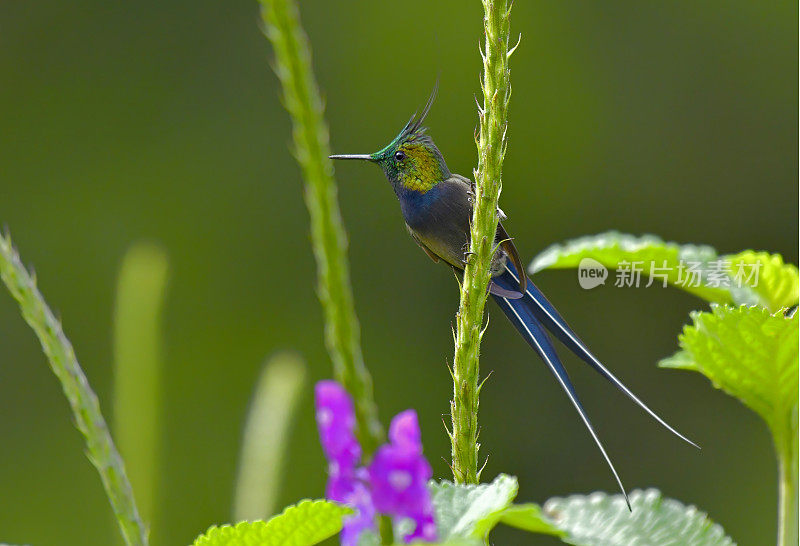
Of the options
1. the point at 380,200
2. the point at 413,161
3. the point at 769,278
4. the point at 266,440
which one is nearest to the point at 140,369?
the point at 266,440

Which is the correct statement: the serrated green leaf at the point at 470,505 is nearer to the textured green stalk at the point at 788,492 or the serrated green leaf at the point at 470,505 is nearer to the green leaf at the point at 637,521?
the green leaf at the point at 637,521

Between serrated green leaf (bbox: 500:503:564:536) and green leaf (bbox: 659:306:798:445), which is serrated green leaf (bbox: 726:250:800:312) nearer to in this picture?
green leaf (bbox: 659:306:798:445)

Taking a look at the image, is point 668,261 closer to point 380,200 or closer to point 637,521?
point 637,521

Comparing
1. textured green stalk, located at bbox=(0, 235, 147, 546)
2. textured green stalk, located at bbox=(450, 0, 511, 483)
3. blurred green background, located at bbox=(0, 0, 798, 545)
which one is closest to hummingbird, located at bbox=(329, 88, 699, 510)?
textured green stalk, located at bbox=(450, 0, 511, 483)

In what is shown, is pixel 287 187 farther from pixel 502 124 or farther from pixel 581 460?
pixel 502 124

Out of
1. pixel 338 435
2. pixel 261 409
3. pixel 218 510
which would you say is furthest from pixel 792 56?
pixel 338 435

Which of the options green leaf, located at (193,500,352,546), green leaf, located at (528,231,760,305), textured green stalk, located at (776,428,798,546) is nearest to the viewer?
green leaf, located at (193,500,352,546)

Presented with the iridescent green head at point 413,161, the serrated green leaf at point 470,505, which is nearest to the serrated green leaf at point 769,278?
the iridescent green head at point 413,161
